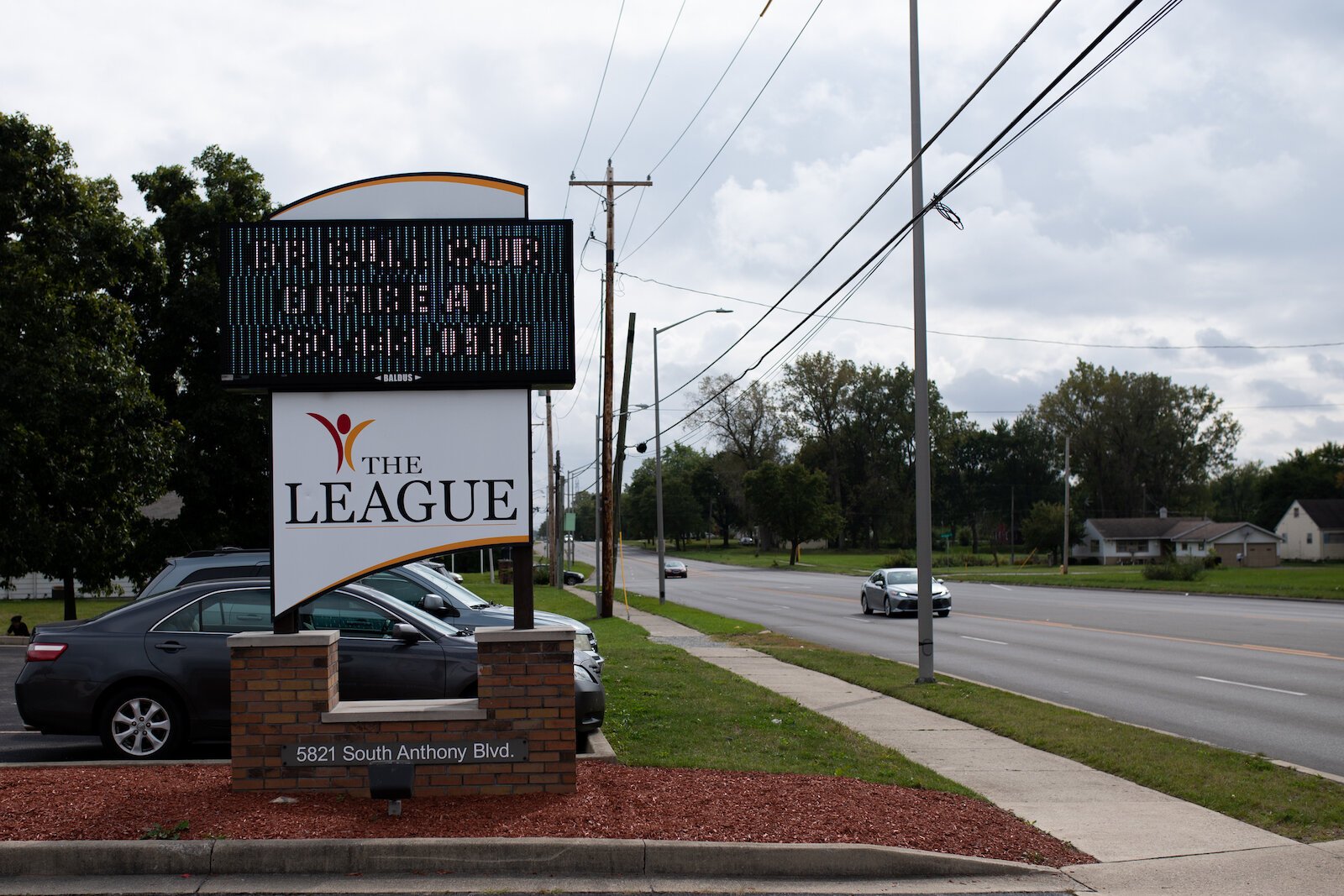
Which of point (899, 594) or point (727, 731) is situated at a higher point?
point (727, 731)

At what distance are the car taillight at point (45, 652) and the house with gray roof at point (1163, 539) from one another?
88591 mm

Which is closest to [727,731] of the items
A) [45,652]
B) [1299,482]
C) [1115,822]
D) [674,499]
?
[1115,822]

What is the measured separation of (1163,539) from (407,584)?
9191cm

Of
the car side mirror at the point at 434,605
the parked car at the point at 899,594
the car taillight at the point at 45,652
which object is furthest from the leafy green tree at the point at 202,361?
the car taillight at the point at 45,652

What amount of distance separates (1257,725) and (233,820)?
10.2m

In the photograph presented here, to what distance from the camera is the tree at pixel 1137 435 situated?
107312mm

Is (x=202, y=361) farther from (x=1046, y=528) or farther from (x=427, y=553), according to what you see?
(x=1046, y=528)

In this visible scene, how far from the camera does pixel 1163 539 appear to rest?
311 ft

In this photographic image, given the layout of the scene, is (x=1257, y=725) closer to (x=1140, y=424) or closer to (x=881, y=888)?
(x=881, y=888)

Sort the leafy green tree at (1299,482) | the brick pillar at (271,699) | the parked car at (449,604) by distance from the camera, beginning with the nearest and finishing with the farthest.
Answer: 1. the brick pillar at (271,699)
2. the parked car at (449,604)
3. the leafy green tree at (1299,482)

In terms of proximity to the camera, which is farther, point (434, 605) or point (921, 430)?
point (921, 430)

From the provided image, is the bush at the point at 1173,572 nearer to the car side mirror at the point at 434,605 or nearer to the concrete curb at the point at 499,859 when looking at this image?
the car side mirror at the point at 434,605

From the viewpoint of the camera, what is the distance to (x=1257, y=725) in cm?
1205

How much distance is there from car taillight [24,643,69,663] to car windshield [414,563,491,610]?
5.17m
